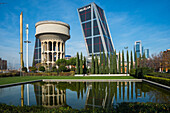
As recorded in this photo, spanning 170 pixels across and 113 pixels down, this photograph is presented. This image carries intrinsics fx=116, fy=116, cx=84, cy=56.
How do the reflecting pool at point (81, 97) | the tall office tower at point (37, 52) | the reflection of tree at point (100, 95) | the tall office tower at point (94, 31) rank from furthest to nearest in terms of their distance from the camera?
the tall office tower at point (37, 52), the tall office tower at point (94, 31), the reflection of tree at point (100, 95), the reflecting pool at point (81, 97)

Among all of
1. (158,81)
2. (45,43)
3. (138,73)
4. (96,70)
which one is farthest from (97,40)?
(158,81)

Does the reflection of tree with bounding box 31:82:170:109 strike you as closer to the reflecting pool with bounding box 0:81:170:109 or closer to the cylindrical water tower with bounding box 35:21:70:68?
the reflecting pool with bounding box 0:81:170:109

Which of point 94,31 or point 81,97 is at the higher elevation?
point 94,31

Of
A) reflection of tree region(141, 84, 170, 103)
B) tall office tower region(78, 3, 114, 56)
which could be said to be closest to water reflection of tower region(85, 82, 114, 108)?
reflection of tree region(141, 84, 170, 103)

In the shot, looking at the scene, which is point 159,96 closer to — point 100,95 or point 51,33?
point 100,95

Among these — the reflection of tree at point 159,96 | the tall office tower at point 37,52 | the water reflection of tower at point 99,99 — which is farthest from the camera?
the tall office tower at point 37,52

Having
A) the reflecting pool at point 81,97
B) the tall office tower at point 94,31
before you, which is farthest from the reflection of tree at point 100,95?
the tall office tower at point 94,31

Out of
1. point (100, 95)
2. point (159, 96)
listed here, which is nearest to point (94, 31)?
point (100, 95)

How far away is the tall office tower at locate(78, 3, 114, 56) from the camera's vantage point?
63.9m

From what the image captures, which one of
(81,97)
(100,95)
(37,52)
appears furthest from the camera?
(37,52)

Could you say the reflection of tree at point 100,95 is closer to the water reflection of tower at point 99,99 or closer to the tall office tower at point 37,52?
the water reflection of tower at point 99,99

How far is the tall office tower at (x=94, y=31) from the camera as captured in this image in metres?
63.9

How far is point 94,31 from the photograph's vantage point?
65.8 meters

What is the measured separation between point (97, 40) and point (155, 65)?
34501 millimetres
